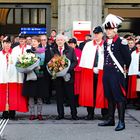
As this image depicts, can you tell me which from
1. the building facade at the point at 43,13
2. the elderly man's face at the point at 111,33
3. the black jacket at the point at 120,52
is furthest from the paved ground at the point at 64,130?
the building facade at the point at 43,13

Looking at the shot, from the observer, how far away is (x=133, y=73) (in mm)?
14570

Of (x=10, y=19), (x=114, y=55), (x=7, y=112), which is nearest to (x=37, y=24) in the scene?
(x=10, y=19)

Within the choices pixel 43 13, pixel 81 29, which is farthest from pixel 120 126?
pixel 43 13

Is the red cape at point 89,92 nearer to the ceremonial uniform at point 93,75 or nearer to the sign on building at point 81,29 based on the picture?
the ceremonial uniform at point 93,75

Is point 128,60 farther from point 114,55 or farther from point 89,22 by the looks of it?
point 89,22

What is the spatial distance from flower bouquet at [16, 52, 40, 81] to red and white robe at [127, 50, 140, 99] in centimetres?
392

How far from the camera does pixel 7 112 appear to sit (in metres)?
11.8

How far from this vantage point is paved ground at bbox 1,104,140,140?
945cm

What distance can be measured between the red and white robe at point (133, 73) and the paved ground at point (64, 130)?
2.53 metres

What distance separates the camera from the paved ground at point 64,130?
9453 millimetres

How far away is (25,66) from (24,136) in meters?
2.05

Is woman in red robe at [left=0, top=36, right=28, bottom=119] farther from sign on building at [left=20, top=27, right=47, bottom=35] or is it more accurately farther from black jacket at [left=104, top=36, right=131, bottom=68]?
sign on building at [left=20, top=27, right=47, bottom=35]

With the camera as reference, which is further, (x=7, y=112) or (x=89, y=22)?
(x=89, y=22)

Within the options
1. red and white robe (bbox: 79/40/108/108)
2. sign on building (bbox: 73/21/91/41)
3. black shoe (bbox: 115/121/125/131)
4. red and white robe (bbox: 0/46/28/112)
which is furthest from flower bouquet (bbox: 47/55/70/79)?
sign on building (bbox: 73/21/91/41)
